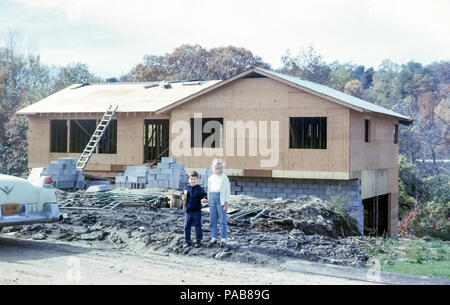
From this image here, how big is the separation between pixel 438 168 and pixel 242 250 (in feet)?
108

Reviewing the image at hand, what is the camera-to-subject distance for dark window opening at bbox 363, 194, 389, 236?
1065 inches

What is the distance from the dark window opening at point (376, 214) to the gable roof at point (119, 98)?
9636 millimetres

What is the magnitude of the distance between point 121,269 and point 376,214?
68.6ft

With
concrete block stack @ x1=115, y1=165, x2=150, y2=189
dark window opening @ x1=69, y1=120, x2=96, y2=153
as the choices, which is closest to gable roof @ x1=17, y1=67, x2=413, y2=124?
dark window opening @ x1=69, y1=120, x2=96, y2=153

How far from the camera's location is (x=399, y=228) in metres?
30.1

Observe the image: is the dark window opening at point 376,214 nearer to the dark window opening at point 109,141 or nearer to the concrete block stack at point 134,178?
the concrete block stack at point 134,178

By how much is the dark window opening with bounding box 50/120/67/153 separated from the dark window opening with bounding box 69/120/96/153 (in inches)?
15.8

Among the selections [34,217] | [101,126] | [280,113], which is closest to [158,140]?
[101,126]

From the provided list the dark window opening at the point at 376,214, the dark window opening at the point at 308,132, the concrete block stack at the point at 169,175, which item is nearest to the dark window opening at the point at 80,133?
the concrete block stack at the point at 169,175

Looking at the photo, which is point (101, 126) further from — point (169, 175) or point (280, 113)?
point (280, 113)

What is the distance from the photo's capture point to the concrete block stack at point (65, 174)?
2175cm
